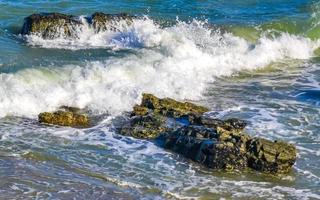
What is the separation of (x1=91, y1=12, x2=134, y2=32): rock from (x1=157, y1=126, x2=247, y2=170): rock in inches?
334

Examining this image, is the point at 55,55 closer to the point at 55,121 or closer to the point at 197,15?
the point at 55,121

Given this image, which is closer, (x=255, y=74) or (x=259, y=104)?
(x=259, y=104)

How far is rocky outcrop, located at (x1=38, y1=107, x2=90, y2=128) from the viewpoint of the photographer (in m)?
10.4

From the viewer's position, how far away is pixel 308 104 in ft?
41.0

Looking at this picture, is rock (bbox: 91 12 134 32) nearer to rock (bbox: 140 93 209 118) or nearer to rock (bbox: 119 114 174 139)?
rock (bbox: 140 93 209 118)

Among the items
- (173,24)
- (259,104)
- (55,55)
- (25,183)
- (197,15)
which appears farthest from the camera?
(197,15)

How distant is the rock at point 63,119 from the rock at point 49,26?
21.2 ft

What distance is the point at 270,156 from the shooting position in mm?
8906

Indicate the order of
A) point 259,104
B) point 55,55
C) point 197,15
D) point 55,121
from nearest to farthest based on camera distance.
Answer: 1. point 55,121
2. point 259,104
3. point 55,55
4. point 197,15

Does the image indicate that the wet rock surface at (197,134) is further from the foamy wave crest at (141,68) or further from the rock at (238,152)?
the foamy wave crest at (141,68)

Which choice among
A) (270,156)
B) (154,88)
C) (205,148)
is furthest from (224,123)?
(154,88)

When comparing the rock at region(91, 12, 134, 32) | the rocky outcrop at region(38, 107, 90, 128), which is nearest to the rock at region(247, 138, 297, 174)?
the rocky outcrop at region(38, 107, 90, 128)

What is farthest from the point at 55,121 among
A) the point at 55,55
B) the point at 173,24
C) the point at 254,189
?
the point at 173,24

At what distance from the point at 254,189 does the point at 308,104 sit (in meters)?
4.78
